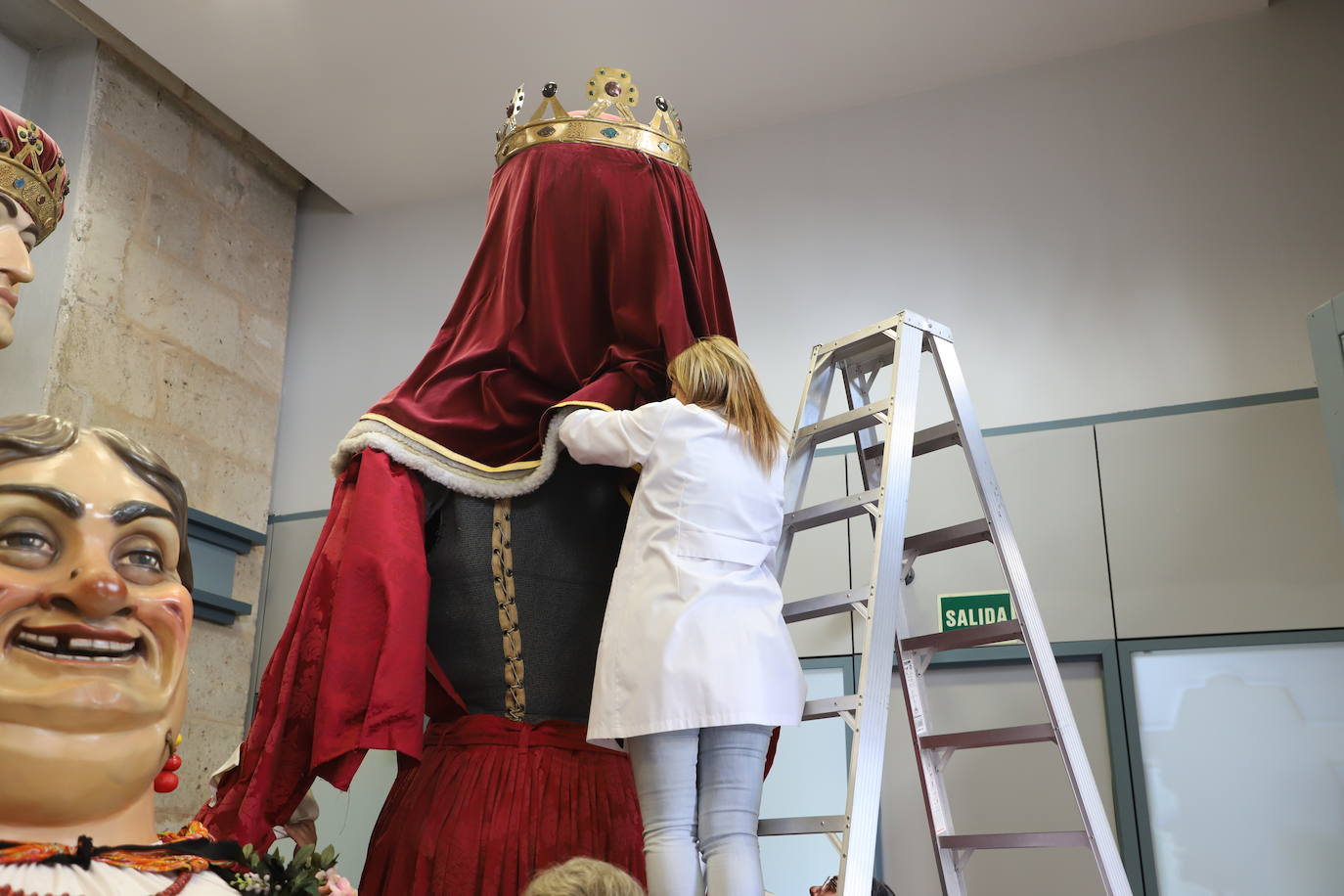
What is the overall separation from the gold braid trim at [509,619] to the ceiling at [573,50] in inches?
92.4

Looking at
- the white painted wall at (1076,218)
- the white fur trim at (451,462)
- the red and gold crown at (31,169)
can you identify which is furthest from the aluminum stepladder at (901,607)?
the white painted wall at (1076,218)

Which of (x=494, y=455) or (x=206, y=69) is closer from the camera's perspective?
(x=494, y=455)

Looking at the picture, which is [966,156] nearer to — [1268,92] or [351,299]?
[1268,92]

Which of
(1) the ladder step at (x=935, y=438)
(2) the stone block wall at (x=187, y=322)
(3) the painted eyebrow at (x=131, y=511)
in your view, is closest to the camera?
(3) the painted eyebrow at (x=131, y=511)

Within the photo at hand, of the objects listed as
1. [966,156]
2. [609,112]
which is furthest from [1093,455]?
[609,112]

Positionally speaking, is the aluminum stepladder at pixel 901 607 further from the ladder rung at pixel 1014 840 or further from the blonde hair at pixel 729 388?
the blonde hair at pixel 729 388

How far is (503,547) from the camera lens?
76.1 inches

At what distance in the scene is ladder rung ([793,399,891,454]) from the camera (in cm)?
221

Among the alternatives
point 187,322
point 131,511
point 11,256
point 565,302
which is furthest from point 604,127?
point 187,322

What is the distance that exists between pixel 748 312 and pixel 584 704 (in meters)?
2.39

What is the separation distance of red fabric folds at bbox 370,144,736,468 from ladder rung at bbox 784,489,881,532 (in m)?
0.37

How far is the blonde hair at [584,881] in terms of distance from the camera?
4.90 feet

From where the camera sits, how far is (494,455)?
2.02 metres

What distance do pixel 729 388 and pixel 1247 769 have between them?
6.65ft
